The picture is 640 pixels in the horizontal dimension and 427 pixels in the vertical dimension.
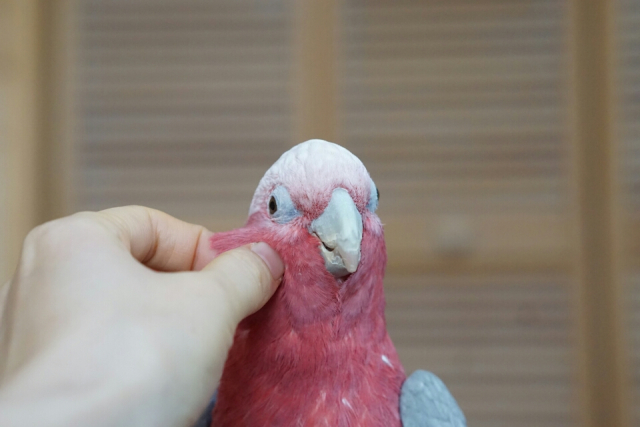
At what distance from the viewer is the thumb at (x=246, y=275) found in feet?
1.68

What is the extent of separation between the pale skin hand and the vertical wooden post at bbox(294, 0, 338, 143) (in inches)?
46.7

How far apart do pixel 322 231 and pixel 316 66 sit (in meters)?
1.20

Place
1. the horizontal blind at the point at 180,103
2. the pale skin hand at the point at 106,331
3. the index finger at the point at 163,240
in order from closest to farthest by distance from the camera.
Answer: the pale skin hand at the point at 106,331, the index finger at the point at 163,240, the horizontal blind at the point at 180,103

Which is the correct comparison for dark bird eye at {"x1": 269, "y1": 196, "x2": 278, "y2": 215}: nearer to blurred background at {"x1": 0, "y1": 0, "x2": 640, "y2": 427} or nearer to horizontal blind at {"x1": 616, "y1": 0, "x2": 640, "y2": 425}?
blurred background at {"x1": 0, "y1": 0, "x2": 640, "y2": 427}

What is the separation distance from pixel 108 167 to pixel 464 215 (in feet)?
4.00

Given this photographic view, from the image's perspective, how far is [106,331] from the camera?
1.39ft

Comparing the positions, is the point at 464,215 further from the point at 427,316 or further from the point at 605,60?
the point at 605,60

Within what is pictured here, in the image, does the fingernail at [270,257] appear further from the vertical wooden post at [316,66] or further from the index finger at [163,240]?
the vertical wooden post at [316,66]

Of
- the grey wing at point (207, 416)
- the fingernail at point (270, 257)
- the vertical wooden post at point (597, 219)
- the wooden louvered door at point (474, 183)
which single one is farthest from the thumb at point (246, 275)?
the vertical wooden post at point (597, 219)

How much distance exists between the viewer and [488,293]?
5.50 ft

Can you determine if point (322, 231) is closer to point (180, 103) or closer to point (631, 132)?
point (180, 103)

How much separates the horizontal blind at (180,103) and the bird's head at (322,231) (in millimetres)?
1104

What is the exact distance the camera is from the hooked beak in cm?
57

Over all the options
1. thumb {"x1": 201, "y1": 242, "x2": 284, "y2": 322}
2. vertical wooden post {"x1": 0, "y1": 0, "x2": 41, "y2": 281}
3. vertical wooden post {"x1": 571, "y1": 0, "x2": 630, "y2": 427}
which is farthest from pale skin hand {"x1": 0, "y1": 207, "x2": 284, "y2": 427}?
vertical wooden post {"x1": 571, "y1": 0, "x2": 630, "y2": 427}
